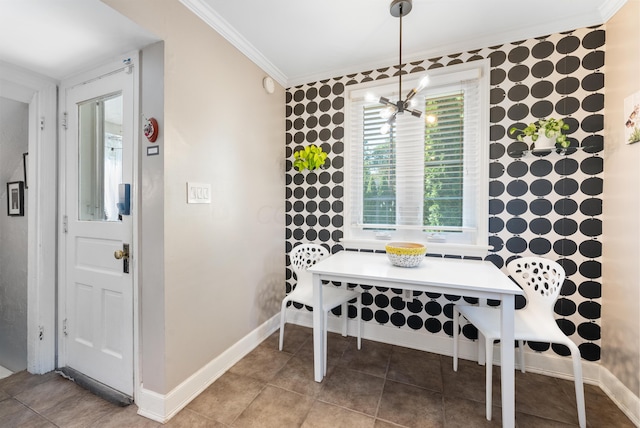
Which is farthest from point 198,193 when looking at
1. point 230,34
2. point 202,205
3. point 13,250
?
point 13,250

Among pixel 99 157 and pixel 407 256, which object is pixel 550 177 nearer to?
pixel 407 256

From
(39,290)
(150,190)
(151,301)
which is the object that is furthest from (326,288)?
(39,290)

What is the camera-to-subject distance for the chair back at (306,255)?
99.5 inches

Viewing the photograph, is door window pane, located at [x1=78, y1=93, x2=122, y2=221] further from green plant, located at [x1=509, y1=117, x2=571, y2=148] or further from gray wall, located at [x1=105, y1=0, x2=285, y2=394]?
green plant, located at [x1=509, y1=117, x2=571, y2=148]

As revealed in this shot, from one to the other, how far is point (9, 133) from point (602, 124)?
14.5 ft

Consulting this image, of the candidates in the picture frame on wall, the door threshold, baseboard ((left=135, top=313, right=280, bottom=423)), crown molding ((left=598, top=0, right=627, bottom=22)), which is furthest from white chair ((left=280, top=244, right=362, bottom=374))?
A: crown molding ((left=598, top=0, right=627, bottom=22))

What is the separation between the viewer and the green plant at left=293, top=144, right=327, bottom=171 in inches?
99.4

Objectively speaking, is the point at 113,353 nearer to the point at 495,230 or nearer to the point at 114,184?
the point at 114,184

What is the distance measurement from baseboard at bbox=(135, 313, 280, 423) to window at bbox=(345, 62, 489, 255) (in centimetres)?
134

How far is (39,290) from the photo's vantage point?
1.97 m

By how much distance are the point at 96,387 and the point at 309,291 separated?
1597 millimetres

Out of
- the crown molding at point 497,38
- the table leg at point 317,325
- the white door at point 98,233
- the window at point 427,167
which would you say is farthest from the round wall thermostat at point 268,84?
the table leg at point 317,325

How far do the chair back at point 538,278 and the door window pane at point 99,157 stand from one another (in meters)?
2.87

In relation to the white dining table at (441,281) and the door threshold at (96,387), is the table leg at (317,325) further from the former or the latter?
the door threshold at (96,387)
